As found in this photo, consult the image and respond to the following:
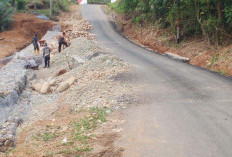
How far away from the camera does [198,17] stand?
64.7ft

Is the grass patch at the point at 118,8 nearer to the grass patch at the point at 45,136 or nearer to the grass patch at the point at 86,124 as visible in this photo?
the grass patch at the point at 86,124

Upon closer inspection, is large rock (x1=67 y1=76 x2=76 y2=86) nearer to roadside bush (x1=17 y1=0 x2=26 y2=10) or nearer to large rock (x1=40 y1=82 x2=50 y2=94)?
large rock (x1=40 y1=82 x2=50 y2=94)

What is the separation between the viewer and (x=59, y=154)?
7.22m

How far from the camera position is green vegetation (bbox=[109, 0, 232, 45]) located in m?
18.4

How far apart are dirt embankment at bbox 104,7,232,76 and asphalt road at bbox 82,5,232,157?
4.77 ft

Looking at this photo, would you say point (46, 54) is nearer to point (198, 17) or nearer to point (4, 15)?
point (198, 17)

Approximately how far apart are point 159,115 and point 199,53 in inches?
428

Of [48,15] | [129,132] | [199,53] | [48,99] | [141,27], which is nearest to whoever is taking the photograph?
[129,132]

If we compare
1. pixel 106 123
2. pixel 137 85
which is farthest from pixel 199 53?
pixel 106 123

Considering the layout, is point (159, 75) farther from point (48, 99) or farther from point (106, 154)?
point (106, 154)

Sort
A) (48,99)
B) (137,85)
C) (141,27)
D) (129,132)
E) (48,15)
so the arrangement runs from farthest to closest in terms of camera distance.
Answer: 1. (48,15)
2. (141,27)
3. (48,99)
4. (137,85)
5. (129,132)

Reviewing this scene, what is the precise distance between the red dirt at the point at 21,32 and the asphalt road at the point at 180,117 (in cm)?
1735

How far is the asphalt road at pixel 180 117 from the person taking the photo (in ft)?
22.8

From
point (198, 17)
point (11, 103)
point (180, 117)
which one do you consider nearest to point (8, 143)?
point (11, 103)
